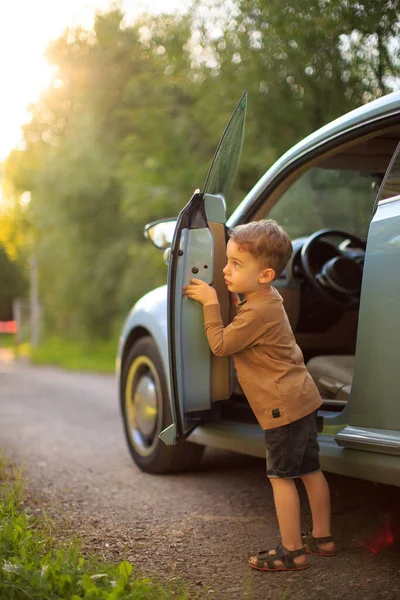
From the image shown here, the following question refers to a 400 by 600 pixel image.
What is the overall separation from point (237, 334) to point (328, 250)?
1.78 meters

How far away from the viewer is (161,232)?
13.6ft

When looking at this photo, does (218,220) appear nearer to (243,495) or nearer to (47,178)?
(243,495)

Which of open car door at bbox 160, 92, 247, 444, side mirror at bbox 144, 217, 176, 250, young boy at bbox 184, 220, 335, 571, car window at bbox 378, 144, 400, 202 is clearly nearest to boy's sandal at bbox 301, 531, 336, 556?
young boy at bbox 184, 220, 335, 571

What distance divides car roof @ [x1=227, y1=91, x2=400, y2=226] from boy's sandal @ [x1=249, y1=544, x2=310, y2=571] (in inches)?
60.9

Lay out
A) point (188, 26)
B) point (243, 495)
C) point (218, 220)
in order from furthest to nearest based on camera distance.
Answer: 1. point (188, 26)
2. point (243, 495)
3. point (218, 220)

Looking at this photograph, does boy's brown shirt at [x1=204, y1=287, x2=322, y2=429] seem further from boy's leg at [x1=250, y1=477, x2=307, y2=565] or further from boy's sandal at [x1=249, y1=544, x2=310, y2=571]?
boy's sandal at [x1=249, y1=544, x2=310, y2=571]

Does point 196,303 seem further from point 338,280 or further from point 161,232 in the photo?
point 338,280

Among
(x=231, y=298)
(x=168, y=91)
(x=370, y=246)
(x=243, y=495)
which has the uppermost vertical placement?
(x=168, y=91)

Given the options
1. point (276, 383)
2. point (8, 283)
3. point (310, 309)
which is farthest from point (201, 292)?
point (8, 283)

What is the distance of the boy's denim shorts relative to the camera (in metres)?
2.89

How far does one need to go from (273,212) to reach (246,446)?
1.51m

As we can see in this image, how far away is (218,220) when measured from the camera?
336 cm

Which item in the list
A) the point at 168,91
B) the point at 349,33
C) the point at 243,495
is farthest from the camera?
the point at 168,91

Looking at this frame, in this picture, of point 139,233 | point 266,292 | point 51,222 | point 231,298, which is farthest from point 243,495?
point 51,222
